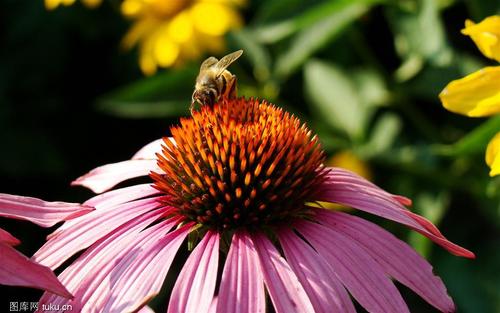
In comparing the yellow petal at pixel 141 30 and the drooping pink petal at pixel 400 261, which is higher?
the yellow petal at pixel 141 30

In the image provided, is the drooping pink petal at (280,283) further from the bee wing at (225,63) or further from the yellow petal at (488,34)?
the yellow petal at (488,34)

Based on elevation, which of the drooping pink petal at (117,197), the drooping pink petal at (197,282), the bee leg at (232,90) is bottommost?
the drooping pink petal at (197,282)

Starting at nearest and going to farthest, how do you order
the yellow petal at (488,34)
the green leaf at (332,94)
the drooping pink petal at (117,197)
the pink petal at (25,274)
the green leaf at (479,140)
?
1. the pink petal at (25,274)
2. the drooping pink petal at (117,197)
3. the yellow petal at (488,34)
4. the green leaf at (479,140)
5. the green leaf at (332,94)

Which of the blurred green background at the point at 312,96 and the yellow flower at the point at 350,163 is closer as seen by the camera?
the blurred green background at the point at 312,96

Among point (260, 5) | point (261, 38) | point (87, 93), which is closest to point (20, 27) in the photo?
point (87, 93)

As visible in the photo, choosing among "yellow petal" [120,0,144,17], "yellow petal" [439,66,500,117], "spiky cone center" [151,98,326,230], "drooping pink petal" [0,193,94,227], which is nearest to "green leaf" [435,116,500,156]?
"yellow petal" [439,66,500,117]

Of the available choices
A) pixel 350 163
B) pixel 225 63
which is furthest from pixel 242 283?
pixel 350 163

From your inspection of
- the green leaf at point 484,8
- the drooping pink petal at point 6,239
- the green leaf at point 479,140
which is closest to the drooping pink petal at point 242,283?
the drooping pink petal at point 6,239

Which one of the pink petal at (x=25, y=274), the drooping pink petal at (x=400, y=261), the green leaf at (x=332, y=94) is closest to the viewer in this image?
the pink petal at (x=25, y=274)
